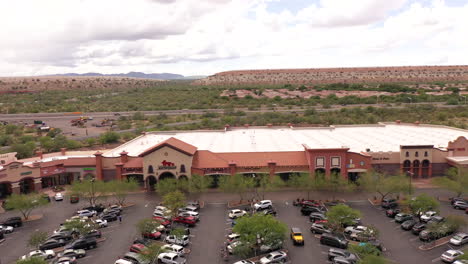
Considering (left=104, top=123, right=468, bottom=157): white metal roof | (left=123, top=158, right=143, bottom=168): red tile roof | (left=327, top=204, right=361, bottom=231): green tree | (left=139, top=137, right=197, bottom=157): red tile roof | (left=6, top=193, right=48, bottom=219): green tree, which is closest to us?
(left=327, top=204, right=361, bottom=231): green tree

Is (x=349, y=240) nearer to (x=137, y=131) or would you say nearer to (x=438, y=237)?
(x=438, y=237)

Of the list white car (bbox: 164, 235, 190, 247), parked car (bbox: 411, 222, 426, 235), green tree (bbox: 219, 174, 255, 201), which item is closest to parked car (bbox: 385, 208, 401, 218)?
parked car (bbox: 411, 222, 426, 235)

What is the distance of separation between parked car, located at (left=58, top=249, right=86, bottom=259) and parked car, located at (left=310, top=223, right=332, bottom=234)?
2249cm

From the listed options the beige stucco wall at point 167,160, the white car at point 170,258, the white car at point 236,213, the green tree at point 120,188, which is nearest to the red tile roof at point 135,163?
the beige stucco wall at point 167,160

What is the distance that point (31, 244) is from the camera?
112 ft

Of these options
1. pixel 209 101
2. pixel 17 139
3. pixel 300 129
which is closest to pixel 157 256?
pixel 300 129

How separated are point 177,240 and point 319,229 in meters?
14.4

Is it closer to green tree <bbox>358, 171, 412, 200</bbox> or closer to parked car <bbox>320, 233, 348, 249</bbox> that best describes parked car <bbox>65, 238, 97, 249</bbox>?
parked car <bbox>320, 233, 348, 249</bbox>

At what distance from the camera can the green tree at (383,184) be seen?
44656 millimetres

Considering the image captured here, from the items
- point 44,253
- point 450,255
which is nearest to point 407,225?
point 450,255

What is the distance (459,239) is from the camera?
111ft

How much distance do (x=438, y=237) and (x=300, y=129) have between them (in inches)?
1643

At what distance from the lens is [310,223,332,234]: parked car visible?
3706cm

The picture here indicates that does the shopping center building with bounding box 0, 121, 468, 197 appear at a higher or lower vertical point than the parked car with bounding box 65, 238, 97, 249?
higher
